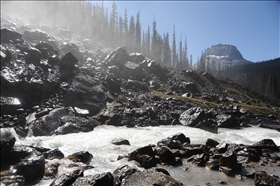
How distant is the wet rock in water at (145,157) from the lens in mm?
15234

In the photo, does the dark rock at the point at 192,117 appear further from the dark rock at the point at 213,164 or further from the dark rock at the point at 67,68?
the dark rock at the point at 67,68

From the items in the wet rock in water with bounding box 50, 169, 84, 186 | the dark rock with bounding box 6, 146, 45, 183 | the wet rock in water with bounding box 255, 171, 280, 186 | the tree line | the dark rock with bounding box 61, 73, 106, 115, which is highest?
the tree line

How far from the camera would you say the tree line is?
393ft

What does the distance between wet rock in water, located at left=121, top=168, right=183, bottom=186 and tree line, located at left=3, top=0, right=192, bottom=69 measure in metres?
108

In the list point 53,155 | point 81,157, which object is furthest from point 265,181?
point 53,155

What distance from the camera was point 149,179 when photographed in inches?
420

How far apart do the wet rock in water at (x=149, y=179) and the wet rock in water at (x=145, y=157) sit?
11.6ft

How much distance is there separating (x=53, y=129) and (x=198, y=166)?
645 inches

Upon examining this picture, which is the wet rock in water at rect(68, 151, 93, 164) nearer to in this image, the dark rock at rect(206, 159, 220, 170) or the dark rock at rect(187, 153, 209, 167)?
the dark rock at rect(187, 153, 209, 167)

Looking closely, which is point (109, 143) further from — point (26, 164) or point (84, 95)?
point (84, 95)

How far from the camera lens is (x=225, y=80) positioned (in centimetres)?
9238

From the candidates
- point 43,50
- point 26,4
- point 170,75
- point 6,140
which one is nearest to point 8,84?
point 43,50

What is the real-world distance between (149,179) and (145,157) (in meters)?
5.05

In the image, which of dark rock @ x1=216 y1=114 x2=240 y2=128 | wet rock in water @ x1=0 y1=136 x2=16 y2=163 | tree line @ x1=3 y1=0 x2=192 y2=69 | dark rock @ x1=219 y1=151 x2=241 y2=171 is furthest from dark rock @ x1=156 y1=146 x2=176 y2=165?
tree line @ x1=3 y1=0 x2=192 y2=69
